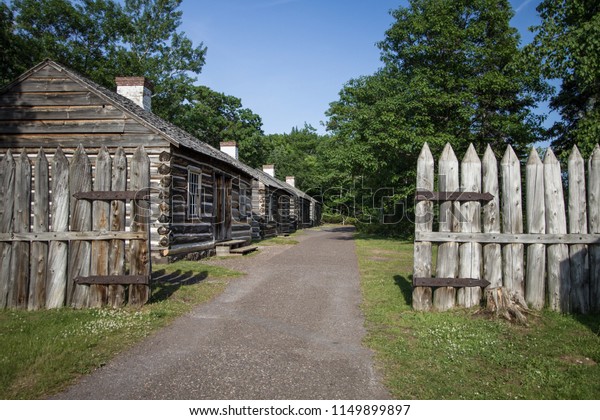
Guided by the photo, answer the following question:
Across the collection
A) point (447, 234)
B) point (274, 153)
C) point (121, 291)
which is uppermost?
point (274, 153)

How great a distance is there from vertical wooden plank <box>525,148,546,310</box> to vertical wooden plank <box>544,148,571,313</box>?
0.28ft

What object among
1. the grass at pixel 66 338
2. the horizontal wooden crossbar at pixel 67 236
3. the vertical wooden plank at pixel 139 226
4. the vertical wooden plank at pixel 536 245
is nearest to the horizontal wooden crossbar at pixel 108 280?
the vertical wooden plank at pixel 139 226

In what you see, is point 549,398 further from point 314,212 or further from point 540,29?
point 314,212

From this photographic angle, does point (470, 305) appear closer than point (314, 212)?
Yes

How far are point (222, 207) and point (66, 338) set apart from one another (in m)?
11.5

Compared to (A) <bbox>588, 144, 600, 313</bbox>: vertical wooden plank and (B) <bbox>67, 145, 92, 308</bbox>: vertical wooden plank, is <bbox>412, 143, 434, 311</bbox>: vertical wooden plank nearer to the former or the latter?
(A) <bbox>588, 144, 600, 313</bbox>: vertical wooden plank

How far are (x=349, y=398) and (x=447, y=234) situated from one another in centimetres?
323

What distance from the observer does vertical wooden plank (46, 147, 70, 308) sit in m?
5.70

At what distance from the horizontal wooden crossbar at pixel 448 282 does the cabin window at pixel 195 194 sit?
9.17m

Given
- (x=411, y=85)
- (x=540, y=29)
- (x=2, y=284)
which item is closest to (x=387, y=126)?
(x=411, y=85)

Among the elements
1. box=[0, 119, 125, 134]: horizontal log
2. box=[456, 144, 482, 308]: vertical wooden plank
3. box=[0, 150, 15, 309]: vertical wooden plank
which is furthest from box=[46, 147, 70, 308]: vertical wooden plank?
box=[0, 119, 125, 134]: horizontal log

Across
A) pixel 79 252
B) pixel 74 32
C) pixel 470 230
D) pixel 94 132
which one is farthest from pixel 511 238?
pixel 74 32

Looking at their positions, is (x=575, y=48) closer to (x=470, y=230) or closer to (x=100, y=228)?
(x=470, y=230)

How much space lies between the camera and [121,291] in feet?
19.0
